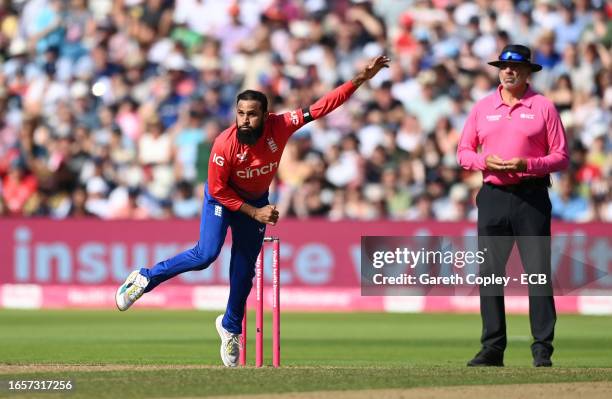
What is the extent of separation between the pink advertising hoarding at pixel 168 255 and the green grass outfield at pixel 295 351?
2.41 feet

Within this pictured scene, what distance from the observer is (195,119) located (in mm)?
21344

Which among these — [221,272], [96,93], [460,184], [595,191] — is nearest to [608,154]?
[595,191]

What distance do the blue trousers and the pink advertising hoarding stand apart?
8410mm

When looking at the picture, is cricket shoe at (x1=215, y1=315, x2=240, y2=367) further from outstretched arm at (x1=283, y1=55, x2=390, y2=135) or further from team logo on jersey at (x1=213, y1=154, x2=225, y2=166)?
outstretched arm at (x1=283, y1=55, x2=390, y2=135)

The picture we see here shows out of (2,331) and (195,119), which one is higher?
(195,119)

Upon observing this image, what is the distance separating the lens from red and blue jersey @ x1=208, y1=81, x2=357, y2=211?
10.6m

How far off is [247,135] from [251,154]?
0.55 ft

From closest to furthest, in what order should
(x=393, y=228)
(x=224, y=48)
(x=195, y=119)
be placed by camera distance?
1. (x=393, y=228)
2. (x=195, y=119)
3. (x=224, y=48)

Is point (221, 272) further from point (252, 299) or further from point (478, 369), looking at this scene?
point (478, 369)

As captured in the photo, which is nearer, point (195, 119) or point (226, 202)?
point (226, 202)

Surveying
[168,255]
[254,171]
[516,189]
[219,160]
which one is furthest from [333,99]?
[168,255]

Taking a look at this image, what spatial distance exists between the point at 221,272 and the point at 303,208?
152 centimetres

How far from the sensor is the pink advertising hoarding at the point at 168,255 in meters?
19.6

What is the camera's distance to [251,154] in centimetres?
1064
